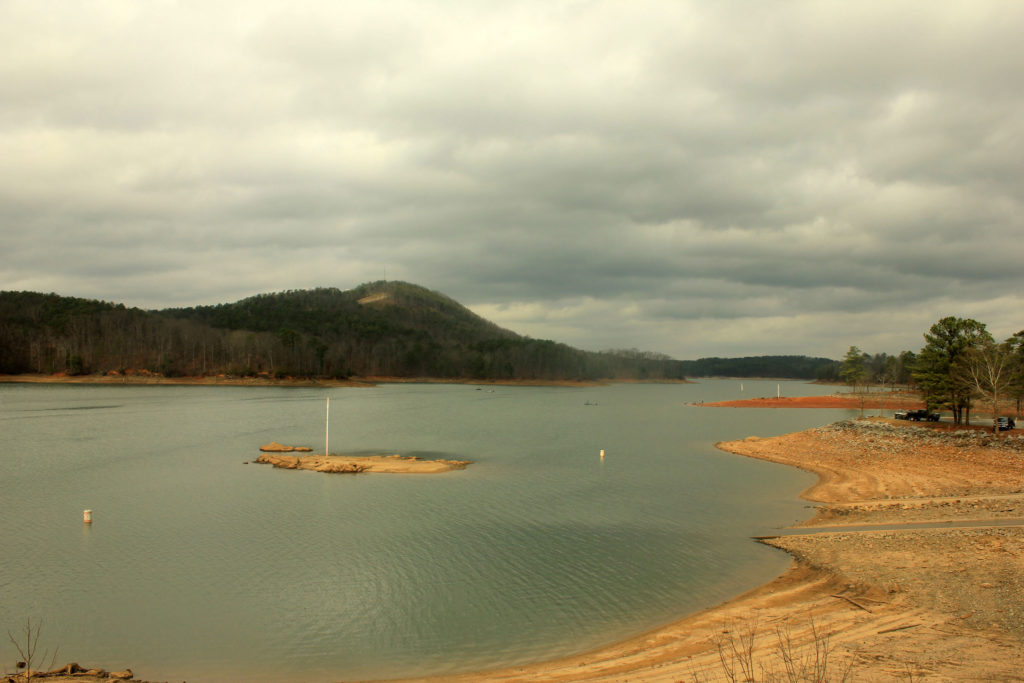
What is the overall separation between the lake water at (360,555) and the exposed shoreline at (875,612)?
47.5 inches

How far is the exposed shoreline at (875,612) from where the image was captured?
31.2ft

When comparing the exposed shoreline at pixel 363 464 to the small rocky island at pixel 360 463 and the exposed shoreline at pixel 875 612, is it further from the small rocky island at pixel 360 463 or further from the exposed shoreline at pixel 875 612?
Result: the exposed shoreline at pixel 875 612

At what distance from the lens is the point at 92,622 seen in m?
13.3

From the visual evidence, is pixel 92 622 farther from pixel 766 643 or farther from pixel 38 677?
pixel 766 643

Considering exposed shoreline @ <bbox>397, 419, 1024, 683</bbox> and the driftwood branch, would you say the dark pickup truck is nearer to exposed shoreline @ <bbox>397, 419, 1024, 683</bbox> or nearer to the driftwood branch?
exposed shoreline @ <bbox>397, 419, 1024, 683</bbox>

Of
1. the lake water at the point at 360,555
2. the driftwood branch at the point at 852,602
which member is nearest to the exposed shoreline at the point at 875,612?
the driftwood branch at the point at 852,602

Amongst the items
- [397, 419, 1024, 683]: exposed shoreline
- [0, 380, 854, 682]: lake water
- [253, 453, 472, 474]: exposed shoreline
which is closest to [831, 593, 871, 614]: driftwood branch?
[397, 419, 1024, 683]: exposed shoreline

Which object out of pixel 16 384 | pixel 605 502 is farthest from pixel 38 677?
pixel 16 384

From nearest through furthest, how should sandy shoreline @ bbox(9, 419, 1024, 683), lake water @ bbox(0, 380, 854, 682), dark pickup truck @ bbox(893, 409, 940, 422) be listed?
sandy shoreline @ bbox(9, 419, 1024, 683) < lake water @ bbox(0, 380, 854, 682) < dark pickup truck @ bbox(893, 409, 940, 422)

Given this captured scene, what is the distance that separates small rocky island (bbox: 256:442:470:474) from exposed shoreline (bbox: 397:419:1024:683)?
2062 cm

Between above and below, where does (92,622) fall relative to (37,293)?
below

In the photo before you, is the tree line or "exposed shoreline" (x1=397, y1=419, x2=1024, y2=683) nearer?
"exposed shoreline" (x1=397, y1=419, x2=1024, y2=683)

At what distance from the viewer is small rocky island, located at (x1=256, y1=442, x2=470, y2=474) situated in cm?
3444

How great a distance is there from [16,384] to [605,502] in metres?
136
